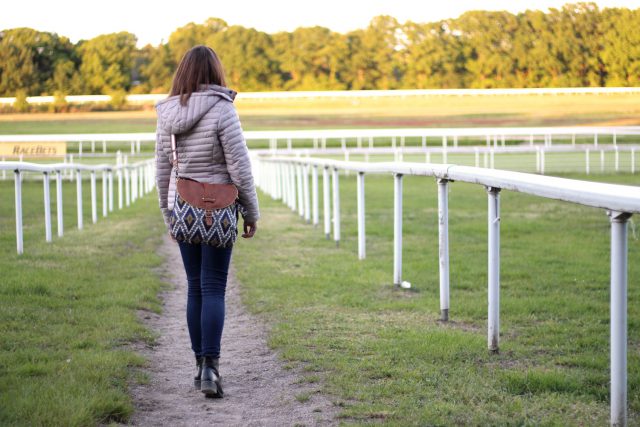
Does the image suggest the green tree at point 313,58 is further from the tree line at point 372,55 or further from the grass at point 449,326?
the grass at point 449,326

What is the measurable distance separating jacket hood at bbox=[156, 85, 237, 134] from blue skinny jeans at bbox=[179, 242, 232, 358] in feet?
1.82

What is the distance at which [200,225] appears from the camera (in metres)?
4.37

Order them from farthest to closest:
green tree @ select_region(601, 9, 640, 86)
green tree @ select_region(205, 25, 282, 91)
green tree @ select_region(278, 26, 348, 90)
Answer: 1. green tree @ select_region(205, 25, 282, 91)
2. green tree @ select_region(278, 26, 348, 90)
3. green tree @ select_region(601, 9, 640, 86)

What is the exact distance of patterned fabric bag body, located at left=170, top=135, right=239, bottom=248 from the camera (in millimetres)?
4379

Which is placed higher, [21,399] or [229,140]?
[229,140]

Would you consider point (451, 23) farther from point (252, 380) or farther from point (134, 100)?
point (252, 380)

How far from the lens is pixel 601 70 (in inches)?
2084

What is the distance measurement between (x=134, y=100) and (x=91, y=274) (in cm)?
5019

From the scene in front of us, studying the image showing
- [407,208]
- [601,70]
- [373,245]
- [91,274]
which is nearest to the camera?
[91,274]

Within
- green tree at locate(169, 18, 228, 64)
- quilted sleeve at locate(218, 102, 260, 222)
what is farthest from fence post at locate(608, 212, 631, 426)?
green tree at locate(169, 18, 228, 64)

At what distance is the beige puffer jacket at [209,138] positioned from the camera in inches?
171

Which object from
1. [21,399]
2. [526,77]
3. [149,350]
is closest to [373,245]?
[149,350]

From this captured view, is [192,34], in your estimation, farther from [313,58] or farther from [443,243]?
[443,243]

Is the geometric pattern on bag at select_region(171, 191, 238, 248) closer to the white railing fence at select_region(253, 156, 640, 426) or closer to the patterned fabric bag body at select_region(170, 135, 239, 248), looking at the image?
the patterned fabric bag body at select_region(170, 135, 239, 248)
